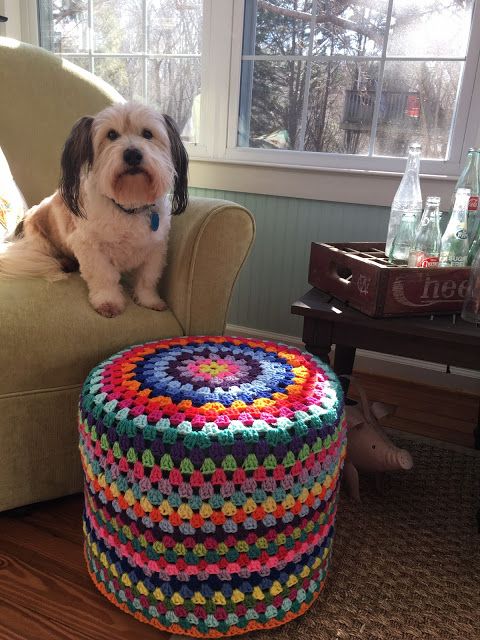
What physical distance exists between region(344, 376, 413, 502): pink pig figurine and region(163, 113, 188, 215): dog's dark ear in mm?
672

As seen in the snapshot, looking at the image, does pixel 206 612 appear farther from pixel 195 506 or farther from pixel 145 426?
pixel 145 426

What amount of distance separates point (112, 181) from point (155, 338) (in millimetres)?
397

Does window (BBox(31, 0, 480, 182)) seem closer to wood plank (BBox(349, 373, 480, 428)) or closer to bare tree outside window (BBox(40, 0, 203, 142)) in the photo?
bare tree outside window (BBox(40, 0, 203, 142))

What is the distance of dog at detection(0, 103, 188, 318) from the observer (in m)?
1.28

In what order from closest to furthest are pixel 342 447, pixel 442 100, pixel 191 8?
pixel 342 447 < pixel 442 100 < pixel 191 8

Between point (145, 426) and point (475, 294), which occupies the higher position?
point (475, 294)

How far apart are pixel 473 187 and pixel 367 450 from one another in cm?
73

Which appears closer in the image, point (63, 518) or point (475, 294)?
point (475, 294)

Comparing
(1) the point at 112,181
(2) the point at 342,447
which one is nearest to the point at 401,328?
(2) the point at 342,447

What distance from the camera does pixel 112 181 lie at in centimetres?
127

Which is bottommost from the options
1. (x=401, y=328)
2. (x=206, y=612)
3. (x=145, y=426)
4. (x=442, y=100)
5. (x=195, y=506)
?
(x=206, y=612)

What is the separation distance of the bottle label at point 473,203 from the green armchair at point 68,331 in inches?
21.5

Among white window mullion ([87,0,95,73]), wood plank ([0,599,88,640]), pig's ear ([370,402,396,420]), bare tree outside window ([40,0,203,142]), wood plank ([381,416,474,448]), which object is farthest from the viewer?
white window mullion ([87,0,95,73])

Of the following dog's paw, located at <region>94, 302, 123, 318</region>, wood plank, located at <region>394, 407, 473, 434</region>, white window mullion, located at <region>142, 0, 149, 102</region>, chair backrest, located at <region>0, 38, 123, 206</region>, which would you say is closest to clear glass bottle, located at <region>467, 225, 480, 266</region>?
wood plank, located at <region>394, 407, 473, 434</region>
